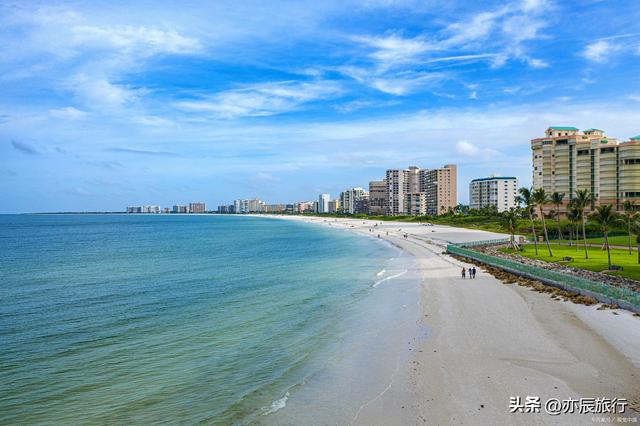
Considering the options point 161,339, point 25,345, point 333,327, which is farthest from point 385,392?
point 25,345

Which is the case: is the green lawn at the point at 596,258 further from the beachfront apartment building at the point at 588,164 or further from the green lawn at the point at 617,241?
the beachfront apartment building at the point at 588,164

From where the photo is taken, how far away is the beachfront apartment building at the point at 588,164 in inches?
3716

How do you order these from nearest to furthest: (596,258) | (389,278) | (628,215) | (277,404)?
(277,404) < (389,278) < (596,258) < (628,215)

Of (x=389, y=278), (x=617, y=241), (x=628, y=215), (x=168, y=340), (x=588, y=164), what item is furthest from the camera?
(x=588, y=164)

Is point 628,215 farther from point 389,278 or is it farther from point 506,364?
point 506,364

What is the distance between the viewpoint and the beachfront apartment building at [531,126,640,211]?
9438cm

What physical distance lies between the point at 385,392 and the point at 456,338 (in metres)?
7.70

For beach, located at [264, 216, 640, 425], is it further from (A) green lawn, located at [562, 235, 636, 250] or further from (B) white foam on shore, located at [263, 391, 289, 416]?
(A) green lawn, located at [562, 235, 636, 250]

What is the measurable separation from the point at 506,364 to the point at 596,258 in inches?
1458

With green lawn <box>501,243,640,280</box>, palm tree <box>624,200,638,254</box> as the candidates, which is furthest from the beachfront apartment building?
green lawn <box>501,243,640,280</box>

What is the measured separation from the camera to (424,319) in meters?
25.4

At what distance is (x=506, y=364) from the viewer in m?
17.4

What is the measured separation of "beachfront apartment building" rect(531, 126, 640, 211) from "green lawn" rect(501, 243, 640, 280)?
39914mm

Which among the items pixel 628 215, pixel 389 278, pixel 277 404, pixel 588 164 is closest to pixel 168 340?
pixel 277 404
